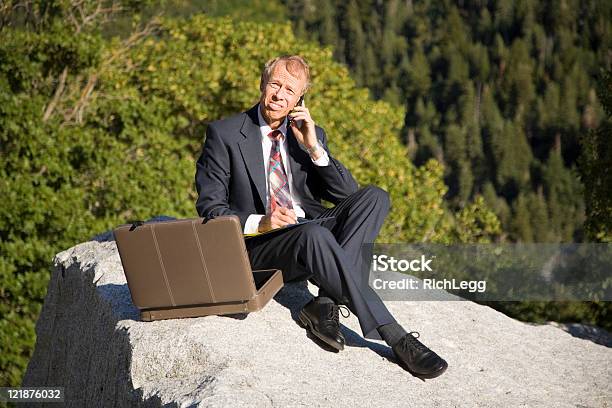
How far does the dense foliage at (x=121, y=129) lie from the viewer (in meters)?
14.0

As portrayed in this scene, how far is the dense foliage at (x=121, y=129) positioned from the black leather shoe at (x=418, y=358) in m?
9.18

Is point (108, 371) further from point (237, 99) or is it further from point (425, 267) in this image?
point (237, 99)

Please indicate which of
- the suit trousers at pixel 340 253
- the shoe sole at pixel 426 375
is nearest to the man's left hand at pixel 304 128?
the suit trousers at pixel 340 253

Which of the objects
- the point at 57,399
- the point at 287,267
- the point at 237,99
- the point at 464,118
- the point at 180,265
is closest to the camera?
the point at 180,265

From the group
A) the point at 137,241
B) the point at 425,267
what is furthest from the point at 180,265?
the point at 425,267

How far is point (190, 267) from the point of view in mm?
5496

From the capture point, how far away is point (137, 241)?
5512mm

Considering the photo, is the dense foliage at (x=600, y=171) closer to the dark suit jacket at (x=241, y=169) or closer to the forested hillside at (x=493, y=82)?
the dark suit jacket at (x=241, y=169)

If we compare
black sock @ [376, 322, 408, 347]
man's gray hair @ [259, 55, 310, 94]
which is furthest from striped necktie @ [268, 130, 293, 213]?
black sock @ [376, 322, 408, 347]

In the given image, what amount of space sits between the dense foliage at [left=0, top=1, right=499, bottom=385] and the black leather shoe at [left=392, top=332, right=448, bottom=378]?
9179 millimetres

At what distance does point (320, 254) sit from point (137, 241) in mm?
1043

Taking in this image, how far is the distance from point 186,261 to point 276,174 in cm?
103

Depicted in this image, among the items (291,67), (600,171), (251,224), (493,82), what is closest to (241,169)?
(251,224)

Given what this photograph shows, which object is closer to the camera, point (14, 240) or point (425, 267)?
point (14, 240)
